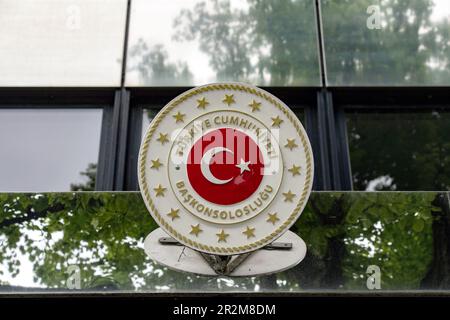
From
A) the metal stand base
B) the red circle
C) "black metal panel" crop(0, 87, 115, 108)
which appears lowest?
the metal stand base

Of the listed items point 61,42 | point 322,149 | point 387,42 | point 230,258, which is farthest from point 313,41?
point 230,258

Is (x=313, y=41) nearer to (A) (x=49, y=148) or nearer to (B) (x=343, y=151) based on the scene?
(B) (x=343, y=151)

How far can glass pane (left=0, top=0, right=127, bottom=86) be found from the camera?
19.6 ft

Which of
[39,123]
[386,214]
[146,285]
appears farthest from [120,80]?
[386,214]

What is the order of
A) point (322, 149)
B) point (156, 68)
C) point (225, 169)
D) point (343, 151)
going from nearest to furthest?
1. point (225, 169)
2. point (322, 149)
3. point (343, 151)
4. point (156, 68)

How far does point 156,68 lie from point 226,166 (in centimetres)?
207

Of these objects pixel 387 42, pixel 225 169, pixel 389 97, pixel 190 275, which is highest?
pixel 387 42

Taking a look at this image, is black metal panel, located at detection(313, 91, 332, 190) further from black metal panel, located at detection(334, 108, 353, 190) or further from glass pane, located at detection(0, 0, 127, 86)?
glass pane, located at detection(0, 0, 127, 86)

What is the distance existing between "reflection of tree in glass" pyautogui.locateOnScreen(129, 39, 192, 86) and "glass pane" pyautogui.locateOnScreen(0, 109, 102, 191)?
0.59 m

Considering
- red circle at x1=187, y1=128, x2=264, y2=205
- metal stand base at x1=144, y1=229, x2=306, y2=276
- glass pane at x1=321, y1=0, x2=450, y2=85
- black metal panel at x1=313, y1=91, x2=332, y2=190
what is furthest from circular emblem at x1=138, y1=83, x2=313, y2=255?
glass pane at x1=321, y1=0, x2=450, y2=85

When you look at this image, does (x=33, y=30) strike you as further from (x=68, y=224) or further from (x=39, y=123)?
(x=68, y=224)

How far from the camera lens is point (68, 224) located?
4895 mm

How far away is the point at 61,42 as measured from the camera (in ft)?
19.9

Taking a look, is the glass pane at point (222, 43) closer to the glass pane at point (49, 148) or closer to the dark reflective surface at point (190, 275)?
the glass pane at point (49, 148)
